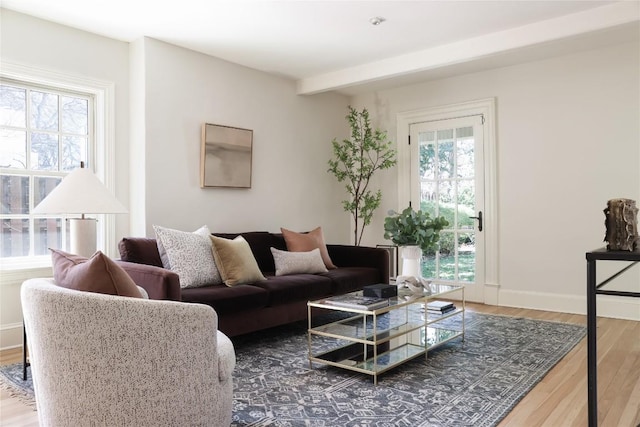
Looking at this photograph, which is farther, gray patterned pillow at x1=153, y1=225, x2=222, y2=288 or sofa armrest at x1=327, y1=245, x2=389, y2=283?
sofa armrest at x1=327, y1=245, x2=389, y2=283

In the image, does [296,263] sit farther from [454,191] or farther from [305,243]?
[454,191]

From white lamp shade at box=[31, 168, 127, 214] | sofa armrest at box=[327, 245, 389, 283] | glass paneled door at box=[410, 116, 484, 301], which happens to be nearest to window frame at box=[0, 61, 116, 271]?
white lamp shade at box=[31, 168, 127, 214]

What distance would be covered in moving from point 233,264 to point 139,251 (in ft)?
2.18

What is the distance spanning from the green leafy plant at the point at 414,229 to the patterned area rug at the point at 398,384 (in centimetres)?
76

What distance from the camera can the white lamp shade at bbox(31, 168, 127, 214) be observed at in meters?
2.91

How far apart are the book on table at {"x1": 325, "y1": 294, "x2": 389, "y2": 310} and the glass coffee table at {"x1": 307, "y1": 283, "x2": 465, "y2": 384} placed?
2cm

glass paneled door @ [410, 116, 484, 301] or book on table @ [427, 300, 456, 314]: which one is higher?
glass paneled door @ [410, 116, 484, 301]

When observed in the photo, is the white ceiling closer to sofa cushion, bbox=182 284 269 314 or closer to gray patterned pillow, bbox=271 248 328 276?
gray patterned pillow, bbox=271 248 328 276

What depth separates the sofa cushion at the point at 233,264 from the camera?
11.4ft

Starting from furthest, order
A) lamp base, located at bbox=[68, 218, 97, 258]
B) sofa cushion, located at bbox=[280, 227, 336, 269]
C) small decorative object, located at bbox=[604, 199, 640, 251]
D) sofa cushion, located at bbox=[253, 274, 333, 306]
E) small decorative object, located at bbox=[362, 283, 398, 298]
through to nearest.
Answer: sofa cushion, located at bbox=[280, 227, 336, 269] < sofa cushion, located at bbox=[253, 274, 333, 306] < lamp base, located at bbox=[68, 218, 97, 258] < small decorative object, located at bbox=[362, 283, 398, 298] < small decorative object, located at bbox=[604, 199, 640, 251]

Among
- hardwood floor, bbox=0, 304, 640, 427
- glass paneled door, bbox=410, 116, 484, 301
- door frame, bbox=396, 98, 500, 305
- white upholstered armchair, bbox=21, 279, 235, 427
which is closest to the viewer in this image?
white upholstered armchair, bbox=21, 279, 235, 427

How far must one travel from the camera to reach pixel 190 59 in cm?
430

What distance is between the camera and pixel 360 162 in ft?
19.5

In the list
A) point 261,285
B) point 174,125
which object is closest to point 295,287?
point 261,285
